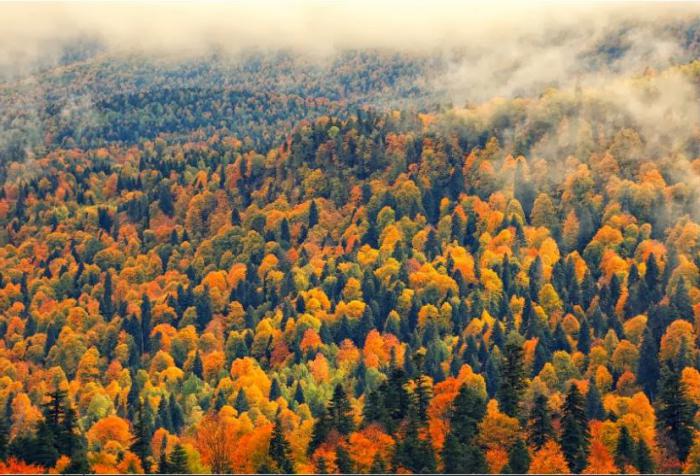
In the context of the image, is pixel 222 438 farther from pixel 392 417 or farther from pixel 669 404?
pixel 669 404

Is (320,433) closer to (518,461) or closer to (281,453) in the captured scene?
(281,453)

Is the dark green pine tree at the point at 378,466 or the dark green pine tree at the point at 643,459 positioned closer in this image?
the dark green pine tree at the point at 378,466

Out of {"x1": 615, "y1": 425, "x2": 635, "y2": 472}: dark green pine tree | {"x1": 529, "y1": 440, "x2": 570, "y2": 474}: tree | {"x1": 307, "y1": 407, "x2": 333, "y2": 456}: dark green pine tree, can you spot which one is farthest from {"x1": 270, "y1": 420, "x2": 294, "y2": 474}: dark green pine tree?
{"x1": 615, "y1": 425, "x2": 635, "y2": 472}: dark green pine tree

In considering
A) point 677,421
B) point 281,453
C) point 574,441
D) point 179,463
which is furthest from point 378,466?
point 677,421

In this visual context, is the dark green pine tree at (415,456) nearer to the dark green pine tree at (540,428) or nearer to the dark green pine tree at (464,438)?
the dark green pine tree at (464,438)

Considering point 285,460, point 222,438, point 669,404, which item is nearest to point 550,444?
point 669,404

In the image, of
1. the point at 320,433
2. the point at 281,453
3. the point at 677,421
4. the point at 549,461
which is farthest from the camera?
the point at 677,421

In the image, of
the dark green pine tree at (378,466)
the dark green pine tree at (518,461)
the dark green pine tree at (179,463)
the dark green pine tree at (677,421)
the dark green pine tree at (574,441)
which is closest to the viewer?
the dark green pine tree at (179,463)

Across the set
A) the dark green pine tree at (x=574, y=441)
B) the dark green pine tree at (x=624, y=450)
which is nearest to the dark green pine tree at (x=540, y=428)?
the dark green pine tree at (x=574, y=441)
